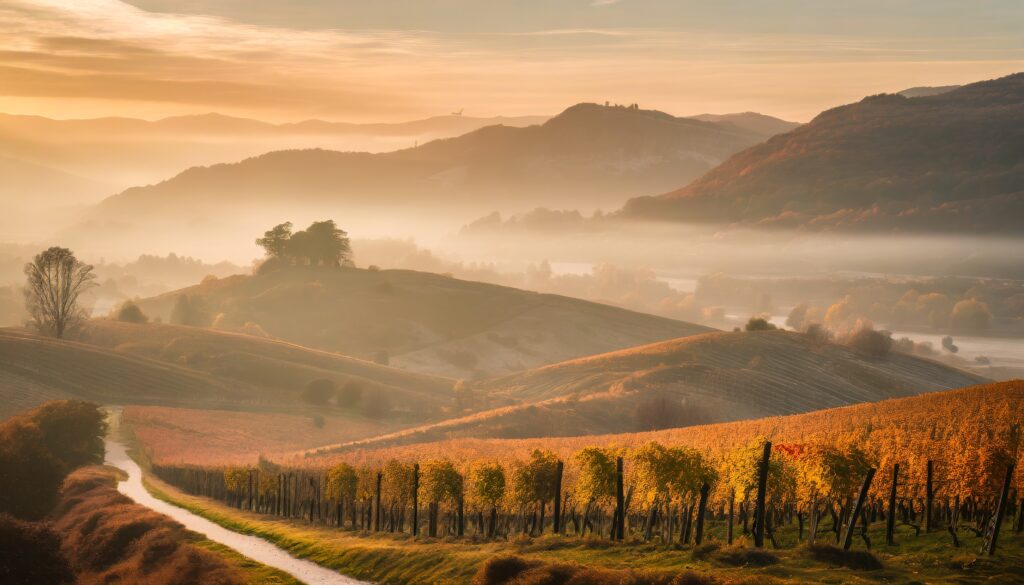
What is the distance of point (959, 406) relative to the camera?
86.6 m

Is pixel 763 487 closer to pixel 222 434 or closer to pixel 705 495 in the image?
pixel 705 495

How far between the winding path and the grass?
1.09 metres

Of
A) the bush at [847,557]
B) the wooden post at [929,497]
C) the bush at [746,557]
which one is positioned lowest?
the bush at [746,557]

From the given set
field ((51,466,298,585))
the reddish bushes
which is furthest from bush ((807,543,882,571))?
the reddish bushes

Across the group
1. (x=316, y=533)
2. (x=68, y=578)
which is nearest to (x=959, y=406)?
(x=316, y=533)

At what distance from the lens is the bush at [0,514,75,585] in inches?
2667

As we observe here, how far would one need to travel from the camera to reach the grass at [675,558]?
1829 inches

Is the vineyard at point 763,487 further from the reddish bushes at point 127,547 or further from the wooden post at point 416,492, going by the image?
the reddish bushes at point 127,547

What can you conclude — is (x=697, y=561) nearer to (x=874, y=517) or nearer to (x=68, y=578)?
(x=874, y=517)

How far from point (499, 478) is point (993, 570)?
123 feet

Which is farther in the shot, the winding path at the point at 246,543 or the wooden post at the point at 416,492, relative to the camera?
the wooden post at the point at 416,492

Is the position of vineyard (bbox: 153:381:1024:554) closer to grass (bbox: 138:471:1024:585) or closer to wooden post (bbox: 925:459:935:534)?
wooden post (bbox: 925:459:935:534)

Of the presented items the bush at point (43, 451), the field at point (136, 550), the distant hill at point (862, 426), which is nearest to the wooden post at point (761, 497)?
the distant hill at point (862, 426)

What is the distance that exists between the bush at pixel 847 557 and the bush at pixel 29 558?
50.5 metres
